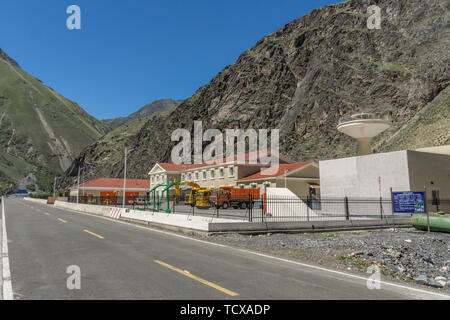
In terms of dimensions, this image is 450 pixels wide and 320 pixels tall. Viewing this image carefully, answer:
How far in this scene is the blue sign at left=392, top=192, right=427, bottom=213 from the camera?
19.9m

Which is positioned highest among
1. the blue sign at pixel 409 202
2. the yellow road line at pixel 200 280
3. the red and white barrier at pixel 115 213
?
the blue sign at pixel 409 202

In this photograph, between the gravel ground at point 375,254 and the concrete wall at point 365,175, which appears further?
the concrete wall at point 365,175

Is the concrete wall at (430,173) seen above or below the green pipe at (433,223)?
above

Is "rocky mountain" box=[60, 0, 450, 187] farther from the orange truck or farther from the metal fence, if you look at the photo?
the orange truck

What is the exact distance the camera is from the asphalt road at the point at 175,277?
5.75m

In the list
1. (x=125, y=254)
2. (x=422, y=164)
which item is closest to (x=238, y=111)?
(x=422, y=164)

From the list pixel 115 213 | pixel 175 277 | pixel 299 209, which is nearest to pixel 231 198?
pixel 115 213

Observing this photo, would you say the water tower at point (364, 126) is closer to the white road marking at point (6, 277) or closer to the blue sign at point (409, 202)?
the blue sign at point (409, 202)

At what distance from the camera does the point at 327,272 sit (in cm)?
798

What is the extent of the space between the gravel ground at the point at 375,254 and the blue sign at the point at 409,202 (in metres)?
5.58

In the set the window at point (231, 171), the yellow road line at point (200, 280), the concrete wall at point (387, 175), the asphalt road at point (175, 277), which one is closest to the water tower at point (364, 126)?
the concrete wall at point (387, 175)

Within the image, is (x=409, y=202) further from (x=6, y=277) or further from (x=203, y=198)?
(x=6, y=277)

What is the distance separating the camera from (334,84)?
261 feet
